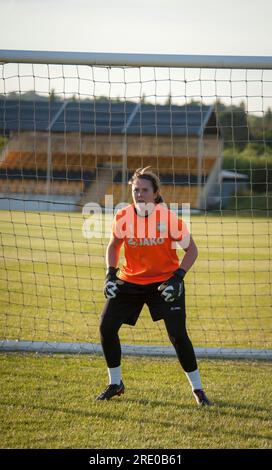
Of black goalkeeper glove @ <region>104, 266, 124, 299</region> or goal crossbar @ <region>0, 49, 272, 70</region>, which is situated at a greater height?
goal crossbar @ <region>0, 49, 272, 70</region>

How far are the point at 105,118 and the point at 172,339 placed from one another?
849 inches

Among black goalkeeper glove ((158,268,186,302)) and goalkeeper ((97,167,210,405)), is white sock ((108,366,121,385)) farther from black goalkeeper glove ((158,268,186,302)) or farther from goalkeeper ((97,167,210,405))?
black goalkeeper glove ((158,268,186,302))

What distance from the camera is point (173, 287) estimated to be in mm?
5238

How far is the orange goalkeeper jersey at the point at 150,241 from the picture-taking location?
18.0ft

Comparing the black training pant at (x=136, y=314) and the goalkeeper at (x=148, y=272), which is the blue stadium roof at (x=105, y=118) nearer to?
the goalkeeper at (x=148, y=272)

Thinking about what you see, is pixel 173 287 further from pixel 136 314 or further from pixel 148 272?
pixel 136 314

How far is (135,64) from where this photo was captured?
21.8ft

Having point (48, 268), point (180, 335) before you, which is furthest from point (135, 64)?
point (48, 268)

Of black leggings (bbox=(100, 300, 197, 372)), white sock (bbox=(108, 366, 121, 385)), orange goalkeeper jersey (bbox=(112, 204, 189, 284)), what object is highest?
orange goalkeeper jersey (bbox=(112, 204, 189, 284))

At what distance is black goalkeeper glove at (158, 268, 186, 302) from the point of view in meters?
5.23

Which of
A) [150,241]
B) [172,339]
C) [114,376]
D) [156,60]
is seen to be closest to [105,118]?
[156,60]

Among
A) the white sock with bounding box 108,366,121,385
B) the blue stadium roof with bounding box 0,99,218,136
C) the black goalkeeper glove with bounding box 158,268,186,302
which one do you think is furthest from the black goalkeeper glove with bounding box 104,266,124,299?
the blue stadium roof with bounding box 0,99,218,136

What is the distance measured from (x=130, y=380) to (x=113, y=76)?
302 cm

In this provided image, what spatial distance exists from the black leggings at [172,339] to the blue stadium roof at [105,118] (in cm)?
319
